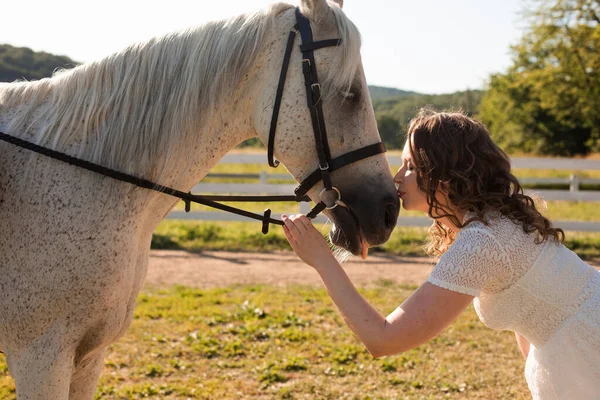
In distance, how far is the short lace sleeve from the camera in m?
1.87

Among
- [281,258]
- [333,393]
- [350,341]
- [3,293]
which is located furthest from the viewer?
[281,258]

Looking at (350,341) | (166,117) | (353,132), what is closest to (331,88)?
(353,132)

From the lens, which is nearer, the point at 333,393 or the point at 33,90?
the point at 33,90

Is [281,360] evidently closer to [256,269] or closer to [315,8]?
[315,8]

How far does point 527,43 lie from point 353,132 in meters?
28.9

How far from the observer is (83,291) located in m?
2.01

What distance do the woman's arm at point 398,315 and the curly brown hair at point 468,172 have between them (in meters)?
0.33

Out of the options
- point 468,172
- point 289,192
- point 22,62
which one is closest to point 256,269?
point 289,192

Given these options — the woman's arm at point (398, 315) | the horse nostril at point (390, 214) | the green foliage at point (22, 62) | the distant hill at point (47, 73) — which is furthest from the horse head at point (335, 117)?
the green foliage at point (22, 62)

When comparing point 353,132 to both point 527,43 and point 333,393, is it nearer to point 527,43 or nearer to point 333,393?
point 333,393

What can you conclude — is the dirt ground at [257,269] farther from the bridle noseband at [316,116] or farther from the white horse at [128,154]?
the bridle noseband at [316,116]

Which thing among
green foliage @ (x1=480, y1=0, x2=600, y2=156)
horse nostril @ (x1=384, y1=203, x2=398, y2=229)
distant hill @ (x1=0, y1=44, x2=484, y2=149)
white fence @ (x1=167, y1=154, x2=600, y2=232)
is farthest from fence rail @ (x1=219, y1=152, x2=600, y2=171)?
green foliage @ (x1=480, y1=0, x2=600, y2=156)

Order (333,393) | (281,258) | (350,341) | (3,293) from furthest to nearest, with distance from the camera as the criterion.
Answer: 1. (281,258)
2. (350,341)
3. (333,393)
4. (3,293)

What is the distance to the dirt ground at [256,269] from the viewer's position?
721 centimetres
